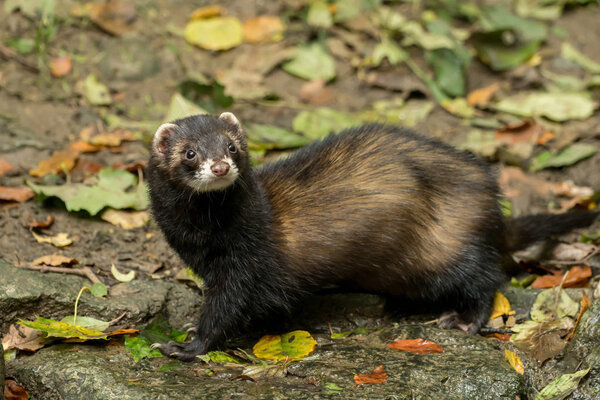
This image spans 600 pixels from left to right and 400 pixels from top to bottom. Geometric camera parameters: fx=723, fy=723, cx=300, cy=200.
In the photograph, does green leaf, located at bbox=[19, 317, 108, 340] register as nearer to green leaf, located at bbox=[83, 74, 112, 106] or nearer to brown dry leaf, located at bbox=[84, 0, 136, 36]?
green leaf, located at bbox=[83, 74, 112, 106]

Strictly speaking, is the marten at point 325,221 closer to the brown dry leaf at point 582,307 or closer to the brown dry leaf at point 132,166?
the brown dry leaf at point 582,307

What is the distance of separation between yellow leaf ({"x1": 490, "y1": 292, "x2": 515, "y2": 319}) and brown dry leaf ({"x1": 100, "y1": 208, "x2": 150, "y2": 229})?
2434mm

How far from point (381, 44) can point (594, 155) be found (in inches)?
95.7

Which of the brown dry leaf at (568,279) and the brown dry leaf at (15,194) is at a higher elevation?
the brown dry leaf at (15,194)

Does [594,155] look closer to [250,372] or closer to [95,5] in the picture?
[250,372]

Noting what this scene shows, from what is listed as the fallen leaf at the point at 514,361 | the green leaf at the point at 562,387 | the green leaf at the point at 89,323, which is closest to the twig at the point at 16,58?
the green leaf at the point at 89,323

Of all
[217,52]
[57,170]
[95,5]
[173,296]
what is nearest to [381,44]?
[217,52]

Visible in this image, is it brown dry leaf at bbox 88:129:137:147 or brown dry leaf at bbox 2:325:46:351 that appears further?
brown dry leaf at bbox 88:129:137:147

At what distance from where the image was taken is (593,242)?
16.4ft

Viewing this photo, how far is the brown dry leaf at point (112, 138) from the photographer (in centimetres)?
593

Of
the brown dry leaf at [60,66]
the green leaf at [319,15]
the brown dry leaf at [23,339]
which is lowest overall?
the brown dry leaf at [23,339]

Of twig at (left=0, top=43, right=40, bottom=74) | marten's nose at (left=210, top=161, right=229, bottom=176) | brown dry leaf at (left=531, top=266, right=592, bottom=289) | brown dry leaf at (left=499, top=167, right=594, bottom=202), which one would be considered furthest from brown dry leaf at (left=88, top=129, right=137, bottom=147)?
brown dry leaf at (left=531, top=266, right=592, bottom=289)

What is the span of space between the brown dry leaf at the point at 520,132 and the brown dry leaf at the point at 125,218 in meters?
3.32

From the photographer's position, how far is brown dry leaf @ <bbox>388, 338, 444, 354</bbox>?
3.89m
